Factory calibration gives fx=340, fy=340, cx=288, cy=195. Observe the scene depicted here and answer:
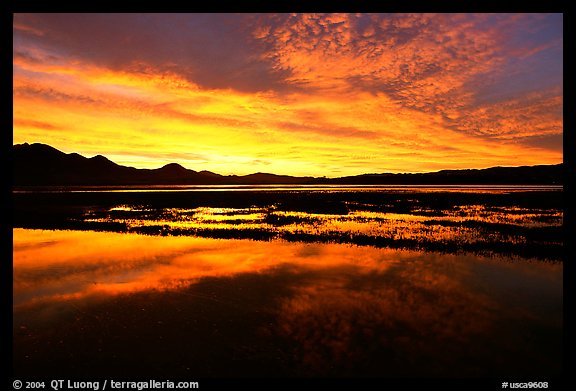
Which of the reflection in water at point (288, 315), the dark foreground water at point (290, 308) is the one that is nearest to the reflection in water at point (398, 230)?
the dark foreground water at point (290, 308)

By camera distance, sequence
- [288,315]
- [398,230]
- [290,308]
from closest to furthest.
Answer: [288,315], [290,308], [398,230]

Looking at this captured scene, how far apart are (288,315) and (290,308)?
623 millimetres

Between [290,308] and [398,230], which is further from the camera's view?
[398,230]

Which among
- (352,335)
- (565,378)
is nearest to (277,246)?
(352,335)

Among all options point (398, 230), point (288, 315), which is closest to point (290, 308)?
point (288, 315)

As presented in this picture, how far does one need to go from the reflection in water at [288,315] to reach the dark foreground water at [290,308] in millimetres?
52

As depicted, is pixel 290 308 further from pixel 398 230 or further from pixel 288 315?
pixel 398 230

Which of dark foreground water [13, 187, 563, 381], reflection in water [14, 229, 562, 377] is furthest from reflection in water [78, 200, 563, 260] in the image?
reflection in water [14, 229, 562, 377]

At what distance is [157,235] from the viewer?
90.6ft

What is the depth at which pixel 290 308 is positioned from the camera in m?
12.4

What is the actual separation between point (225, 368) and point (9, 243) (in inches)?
269

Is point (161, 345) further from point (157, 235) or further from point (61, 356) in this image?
point (157, 235)

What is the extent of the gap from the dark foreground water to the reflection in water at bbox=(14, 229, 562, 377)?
5 centimetres

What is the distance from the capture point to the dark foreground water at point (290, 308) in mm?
8969
